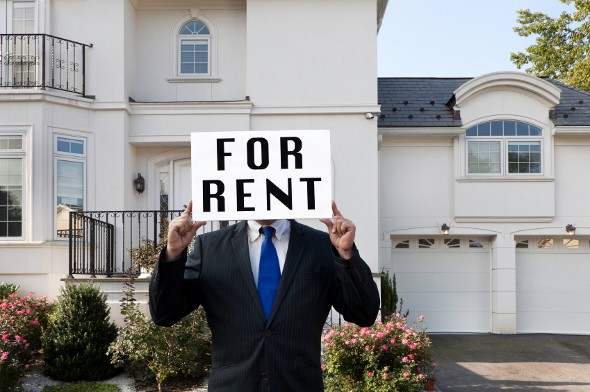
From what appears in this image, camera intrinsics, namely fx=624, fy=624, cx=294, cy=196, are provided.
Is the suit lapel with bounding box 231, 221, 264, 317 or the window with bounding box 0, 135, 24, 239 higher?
the window with bounding box 0, 135, 24, 239

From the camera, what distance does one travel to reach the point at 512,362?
10.2 m

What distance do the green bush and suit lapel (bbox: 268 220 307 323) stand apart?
5.80 m

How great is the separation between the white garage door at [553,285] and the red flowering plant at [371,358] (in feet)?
21.8

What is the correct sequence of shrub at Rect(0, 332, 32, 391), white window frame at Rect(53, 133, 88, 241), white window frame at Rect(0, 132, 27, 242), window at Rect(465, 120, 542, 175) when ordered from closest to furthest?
shrub at Rect(0, 332, 32, 391) < white window frame at Rect(0, 132, 27, 242) < white window frame at Rect(53, 133, 88, 241) < window at Rect(465, 120, 542, 175)

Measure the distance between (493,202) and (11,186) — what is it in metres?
9.04

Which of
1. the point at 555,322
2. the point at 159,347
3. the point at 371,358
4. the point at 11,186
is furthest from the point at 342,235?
the point at 555,322

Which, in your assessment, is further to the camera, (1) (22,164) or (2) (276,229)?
(1) (22,164)

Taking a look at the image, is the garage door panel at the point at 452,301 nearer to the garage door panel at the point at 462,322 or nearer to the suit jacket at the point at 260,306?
the garage door panel at the point at 462,322

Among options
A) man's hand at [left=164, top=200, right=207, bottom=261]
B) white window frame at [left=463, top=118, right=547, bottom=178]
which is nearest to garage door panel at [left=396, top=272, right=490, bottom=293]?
white window frame at [left=463, top=118, right=547, bottom=178]

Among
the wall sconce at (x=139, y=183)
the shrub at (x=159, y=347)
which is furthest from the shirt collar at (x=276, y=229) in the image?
the wall sconce at (x=139, y=183)

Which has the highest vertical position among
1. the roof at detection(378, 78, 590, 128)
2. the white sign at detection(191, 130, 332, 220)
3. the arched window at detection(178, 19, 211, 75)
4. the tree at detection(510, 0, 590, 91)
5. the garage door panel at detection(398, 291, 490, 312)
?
the tree at detection(510, 0, 590, 91)

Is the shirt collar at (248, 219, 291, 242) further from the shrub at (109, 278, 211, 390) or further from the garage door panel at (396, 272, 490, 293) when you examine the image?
the garage door panel at (396, 272, 490, 293)

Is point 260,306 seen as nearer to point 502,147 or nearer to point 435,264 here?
point 435,264

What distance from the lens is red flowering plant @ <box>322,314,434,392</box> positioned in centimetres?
700
